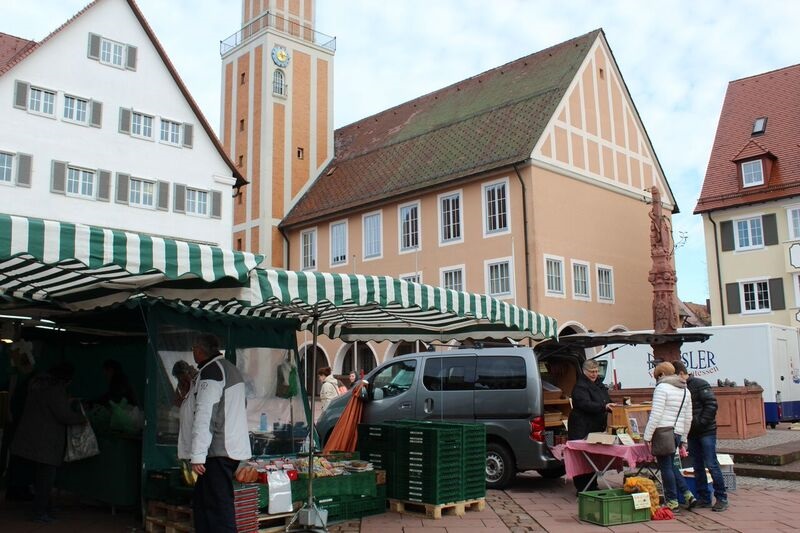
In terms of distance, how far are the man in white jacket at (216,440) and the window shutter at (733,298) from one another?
32.6 meters

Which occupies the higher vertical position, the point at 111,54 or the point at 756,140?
the point at 111,54

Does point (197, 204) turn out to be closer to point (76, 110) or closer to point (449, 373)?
point (76, 110)

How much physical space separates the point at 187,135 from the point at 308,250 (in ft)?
28.5

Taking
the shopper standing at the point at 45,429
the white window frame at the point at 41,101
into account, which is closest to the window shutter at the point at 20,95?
the white window frame at the point at 41,101

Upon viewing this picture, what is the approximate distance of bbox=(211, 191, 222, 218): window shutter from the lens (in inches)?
1266

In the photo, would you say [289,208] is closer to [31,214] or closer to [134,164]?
[134,164]

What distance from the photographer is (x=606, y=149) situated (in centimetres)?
3328

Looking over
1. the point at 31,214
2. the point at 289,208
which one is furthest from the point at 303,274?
the point at 289,208

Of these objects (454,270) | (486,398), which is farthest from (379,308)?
(454,270)

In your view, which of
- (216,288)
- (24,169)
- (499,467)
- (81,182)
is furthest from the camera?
(81,182)

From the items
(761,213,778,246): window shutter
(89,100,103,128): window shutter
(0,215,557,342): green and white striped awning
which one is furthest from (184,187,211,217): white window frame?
(761,213,778,246): window shutter

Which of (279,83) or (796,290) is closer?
(796,290)

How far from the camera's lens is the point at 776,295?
111 ft

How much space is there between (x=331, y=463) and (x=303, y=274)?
102 inches
